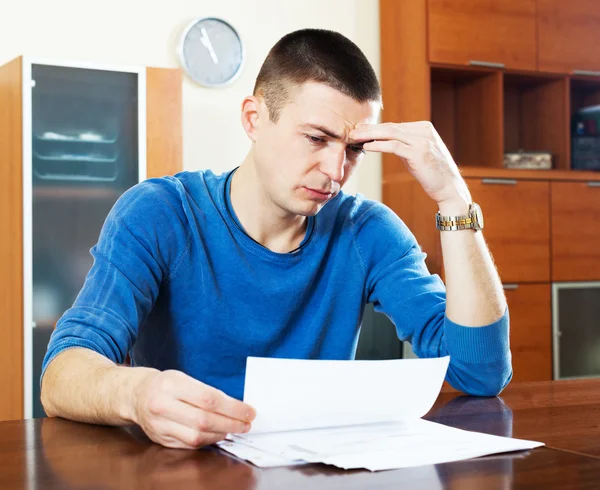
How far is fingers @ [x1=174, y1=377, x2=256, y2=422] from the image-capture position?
91 centimetres

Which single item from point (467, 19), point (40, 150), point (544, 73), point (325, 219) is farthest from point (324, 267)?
point (544, 73)

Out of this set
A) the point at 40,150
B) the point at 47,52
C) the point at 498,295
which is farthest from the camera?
the point at 47,52

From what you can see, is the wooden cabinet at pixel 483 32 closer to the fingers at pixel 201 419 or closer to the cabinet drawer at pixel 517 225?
the cabinet drawer at pixel 517 225

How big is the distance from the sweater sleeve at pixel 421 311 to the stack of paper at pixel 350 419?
1.13 feet

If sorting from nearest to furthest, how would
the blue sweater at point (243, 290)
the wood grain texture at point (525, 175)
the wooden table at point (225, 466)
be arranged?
the wooden table at point (225, 466) < the blue sweater at point (243, 290) < the wood grain texture at point (525, 175)

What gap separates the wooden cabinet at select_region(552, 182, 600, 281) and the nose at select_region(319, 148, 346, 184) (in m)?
2.70

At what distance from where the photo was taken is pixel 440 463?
0.89 meters

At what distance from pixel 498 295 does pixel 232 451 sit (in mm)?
718

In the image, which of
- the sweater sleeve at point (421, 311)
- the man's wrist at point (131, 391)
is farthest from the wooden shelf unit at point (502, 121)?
the man's wrist at point (131, 391)

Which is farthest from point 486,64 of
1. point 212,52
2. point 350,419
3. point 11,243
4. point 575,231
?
point 350,419

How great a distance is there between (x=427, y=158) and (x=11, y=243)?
2080 mm

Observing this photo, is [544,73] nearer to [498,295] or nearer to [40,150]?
[40,150]

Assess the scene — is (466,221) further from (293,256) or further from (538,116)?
(538,116)

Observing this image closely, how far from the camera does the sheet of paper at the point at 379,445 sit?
890 millimetres
